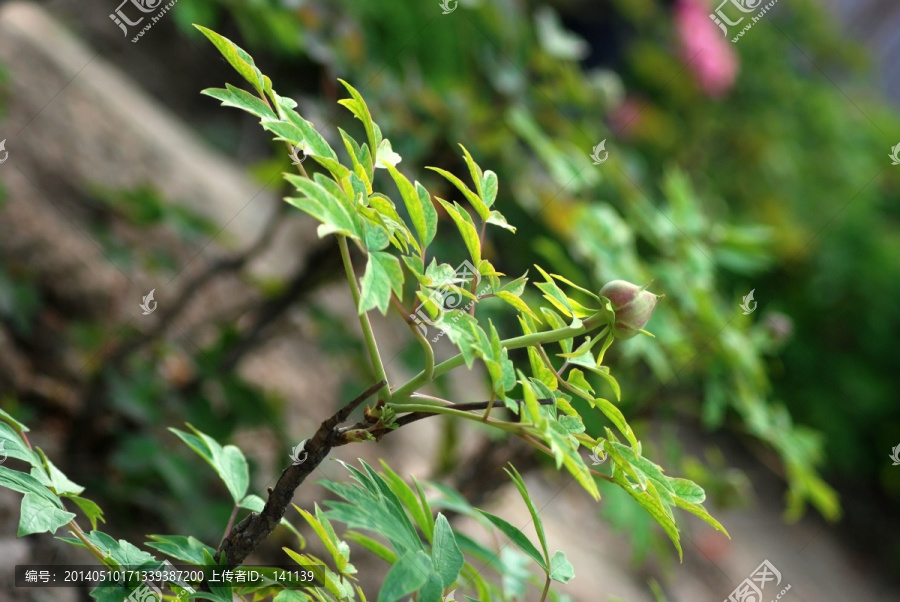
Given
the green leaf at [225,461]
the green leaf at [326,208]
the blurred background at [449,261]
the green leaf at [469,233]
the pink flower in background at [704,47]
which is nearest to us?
the green leaf at [326,208]

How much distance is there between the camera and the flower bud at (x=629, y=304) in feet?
1.67

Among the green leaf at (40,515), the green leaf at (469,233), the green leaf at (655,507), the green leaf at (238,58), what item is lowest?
the green leaf at (655,507)

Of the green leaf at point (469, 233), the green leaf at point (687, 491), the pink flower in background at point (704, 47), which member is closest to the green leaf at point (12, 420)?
the green leaf at point (469, 233)

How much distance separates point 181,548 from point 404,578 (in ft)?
0.66

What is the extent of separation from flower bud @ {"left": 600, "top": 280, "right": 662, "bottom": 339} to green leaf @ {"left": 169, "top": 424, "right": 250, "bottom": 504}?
0.33 metres

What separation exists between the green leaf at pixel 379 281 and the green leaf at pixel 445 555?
17cm

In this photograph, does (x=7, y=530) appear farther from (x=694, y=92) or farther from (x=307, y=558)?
(x=694, y=92)

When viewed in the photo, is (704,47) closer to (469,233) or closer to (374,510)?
(469,233)

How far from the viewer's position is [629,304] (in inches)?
20.0

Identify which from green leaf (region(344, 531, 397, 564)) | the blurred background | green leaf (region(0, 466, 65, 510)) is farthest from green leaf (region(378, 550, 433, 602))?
the blurred background

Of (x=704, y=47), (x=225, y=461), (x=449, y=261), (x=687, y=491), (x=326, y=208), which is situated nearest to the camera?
(x=326, y=208)

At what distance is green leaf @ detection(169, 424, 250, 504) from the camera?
1.99 ft

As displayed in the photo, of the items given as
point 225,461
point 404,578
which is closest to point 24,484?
point 225,461

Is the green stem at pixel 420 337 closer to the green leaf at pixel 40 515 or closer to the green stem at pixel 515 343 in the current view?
the green stem at pixel 515 343
